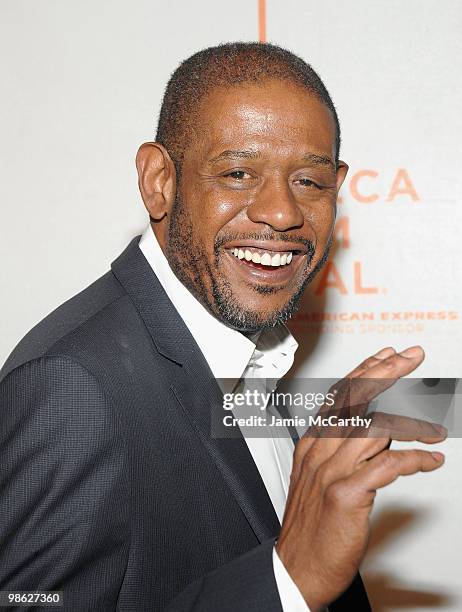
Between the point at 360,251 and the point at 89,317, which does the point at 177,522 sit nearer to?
the point at 89,317

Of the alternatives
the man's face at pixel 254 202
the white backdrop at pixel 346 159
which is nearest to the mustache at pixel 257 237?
the man's face at pixel 254 202

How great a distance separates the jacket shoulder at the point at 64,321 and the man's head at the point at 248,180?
10cm

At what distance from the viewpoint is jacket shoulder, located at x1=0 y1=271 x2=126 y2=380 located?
2.47 ft

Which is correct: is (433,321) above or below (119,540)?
above

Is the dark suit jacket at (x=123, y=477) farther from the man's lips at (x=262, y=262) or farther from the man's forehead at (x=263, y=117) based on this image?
the man's forehead at (x=263, y=117)

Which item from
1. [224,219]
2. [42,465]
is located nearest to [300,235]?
[224,219]

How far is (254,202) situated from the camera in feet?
2.89

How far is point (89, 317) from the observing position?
81cm

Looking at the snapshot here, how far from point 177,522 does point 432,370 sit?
88cm

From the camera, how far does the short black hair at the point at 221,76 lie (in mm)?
899

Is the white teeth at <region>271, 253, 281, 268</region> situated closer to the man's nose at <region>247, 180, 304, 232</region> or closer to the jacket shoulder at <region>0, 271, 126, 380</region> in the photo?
the man's nose at <region>247, 180, 304, 232</region>

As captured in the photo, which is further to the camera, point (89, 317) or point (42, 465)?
Result: point (89, 317)

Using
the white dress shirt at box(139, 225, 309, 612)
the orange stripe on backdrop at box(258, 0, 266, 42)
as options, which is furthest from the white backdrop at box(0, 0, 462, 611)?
the white dress shirt at box(139, 225, 309, 612)

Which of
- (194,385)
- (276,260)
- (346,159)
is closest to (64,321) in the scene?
(194,385)
